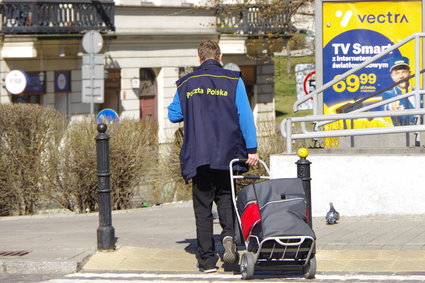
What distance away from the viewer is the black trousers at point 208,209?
9.53 m

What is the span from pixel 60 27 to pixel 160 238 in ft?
81.5

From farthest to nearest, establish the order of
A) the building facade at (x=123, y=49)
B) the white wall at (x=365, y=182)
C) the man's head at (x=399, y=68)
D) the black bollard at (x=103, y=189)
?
the building facade at (x=123, y=49)
the man's head at (x=399, y=68)
the white wall at (x=365, y=182)
the black bollard at (x=103, y=189)

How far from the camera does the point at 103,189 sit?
420 inches

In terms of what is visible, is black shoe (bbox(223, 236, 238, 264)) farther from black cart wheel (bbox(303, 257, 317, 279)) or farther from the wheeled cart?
black cart wheel (bbox(303, 257, 317, 279))

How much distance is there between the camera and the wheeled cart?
8.78 meters

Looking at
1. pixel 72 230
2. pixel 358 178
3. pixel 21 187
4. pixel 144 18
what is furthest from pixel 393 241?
pixel 144 18

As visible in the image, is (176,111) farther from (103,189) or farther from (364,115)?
(364,115)

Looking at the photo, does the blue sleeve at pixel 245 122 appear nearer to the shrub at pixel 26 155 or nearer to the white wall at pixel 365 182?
the white wall at pixel 365 182

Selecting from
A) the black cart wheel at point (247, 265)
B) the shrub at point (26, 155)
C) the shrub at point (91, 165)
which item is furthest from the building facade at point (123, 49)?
the black cart wheel at point (247, 265)

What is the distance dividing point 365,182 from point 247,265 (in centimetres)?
366

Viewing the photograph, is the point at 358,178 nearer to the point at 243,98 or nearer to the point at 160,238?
the point at 160,238

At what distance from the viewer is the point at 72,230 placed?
12.7 meters

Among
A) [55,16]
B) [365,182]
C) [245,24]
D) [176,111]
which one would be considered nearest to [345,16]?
[365,182]

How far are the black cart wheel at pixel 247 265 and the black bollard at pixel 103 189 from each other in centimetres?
192
